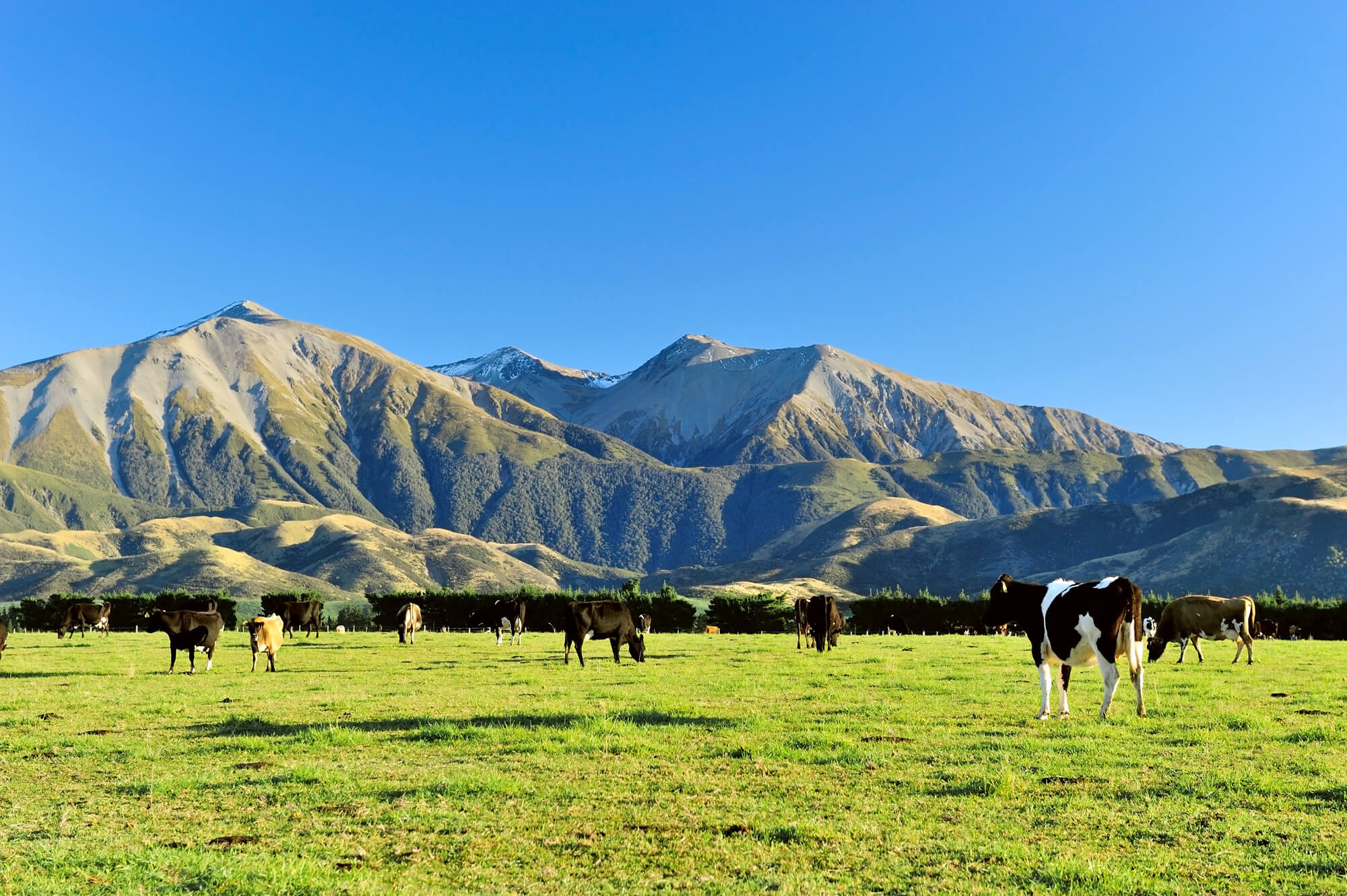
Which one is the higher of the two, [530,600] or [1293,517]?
[1293,517]

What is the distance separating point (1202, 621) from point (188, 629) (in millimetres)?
34662

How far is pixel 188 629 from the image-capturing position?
98.8 ft

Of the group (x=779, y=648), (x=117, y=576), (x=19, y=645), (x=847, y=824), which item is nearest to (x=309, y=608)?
(x=19, y=645)

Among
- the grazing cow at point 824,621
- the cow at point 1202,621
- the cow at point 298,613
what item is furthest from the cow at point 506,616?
the cow at point 1202,621

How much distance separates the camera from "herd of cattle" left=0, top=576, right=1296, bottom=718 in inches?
667

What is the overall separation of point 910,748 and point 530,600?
56.6 meters

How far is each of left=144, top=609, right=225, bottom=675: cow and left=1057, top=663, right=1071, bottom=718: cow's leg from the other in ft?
81.1

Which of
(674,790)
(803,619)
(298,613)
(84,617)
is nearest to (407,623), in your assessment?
(298,613)

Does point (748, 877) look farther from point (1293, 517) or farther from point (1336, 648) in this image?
point (1293, 517)

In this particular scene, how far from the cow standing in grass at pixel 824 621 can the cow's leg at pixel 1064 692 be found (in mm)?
20665

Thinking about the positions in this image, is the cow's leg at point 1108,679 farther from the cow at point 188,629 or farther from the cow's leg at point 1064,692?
the cow at point 188,629

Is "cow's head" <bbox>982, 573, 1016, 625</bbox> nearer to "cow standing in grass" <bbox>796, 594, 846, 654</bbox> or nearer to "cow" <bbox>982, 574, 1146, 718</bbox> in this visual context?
"cow" <bbox>982, 574, 1146, 718</bbox>

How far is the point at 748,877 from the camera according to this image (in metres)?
8.40

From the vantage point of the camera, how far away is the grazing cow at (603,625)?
30.8 metres
